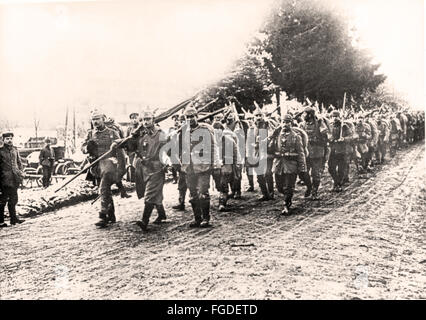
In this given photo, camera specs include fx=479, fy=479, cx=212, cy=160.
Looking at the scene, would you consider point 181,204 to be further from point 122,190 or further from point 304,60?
point 304,60

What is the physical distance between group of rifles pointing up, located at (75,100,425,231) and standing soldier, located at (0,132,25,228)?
3.25 feet

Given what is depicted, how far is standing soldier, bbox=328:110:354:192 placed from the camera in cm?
850

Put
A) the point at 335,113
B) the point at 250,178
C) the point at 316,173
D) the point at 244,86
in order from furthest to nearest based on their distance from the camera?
the point at 250,178 → the point at 316,173 → the point at 335,113 → the point at 244,86

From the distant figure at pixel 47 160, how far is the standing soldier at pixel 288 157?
3309 mm

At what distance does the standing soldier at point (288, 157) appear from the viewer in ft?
22.5

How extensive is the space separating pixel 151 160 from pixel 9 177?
2.08 metres

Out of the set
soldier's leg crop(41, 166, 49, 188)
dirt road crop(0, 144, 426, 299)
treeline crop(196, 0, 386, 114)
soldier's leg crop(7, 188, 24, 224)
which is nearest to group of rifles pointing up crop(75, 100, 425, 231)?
dirt road crop(0, 144, 426, 299)

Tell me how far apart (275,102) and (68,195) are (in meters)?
3.27

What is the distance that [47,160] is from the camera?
292 inches

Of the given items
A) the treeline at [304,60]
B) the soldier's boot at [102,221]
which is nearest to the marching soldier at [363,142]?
the treeline at [304,60]

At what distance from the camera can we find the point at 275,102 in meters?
6.90

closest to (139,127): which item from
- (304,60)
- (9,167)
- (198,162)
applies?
(198,162)

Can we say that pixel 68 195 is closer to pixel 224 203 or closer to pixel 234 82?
pixel 224 203
